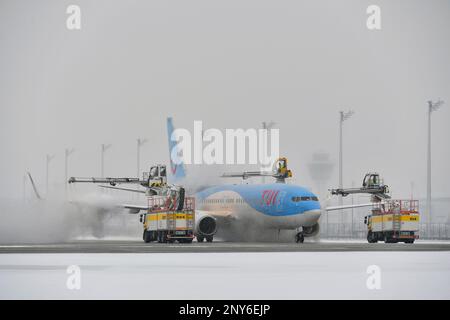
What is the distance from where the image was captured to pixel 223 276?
152 ft

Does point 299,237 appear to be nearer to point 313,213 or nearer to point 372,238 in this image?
point 313,213

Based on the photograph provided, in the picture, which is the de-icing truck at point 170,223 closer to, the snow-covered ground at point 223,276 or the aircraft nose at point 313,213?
the aircraft nose at point 313,213

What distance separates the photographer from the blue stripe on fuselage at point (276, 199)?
305 feet

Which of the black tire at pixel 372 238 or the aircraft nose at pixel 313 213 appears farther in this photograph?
the black tire at pixel 372 238

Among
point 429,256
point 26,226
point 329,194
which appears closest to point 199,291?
→ point 429,256

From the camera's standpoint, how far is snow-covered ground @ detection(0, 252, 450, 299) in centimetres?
3838

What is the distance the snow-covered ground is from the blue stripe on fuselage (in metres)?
26.1

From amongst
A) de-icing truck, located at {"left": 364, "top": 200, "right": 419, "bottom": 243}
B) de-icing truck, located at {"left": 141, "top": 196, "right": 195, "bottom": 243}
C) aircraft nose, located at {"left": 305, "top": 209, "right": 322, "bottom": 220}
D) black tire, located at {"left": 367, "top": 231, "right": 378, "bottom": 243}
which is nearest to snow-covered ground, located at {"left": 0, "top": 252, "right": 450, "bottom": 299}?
de-icing truck, located at {"left": 141, "top": 196, "right": 195, "bottom": 243}

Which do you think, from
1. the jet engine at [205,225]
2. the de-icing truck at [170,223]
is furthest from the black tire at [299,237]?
the de-icing truck at [170,223]

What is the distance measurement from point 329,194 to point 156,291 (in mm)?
67746

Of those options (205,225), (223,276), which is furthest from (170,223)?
(223,276)

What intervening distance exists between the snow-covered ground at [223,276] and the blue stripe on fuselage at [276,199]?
2607cm

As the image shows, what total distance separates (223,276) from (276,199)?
48703 mm
